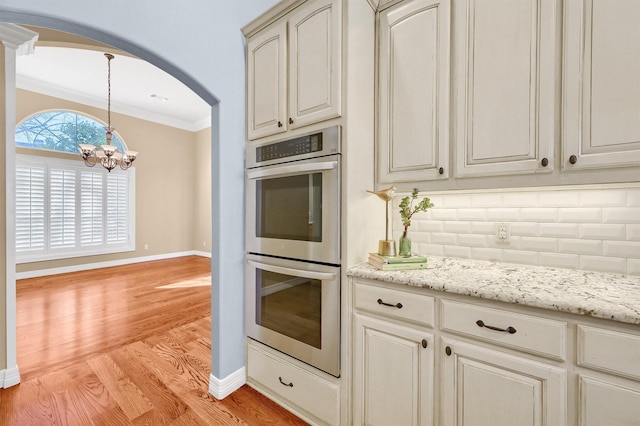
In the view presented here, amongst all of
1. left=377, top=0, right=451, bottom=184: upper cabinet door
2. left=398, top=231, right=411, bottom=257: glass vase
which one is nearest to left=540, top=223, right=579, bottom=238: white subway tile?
left=377, top=0, right=451, bottom=184: upper cabinet door

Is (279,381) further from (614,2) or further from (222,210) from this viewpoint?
(614,2)

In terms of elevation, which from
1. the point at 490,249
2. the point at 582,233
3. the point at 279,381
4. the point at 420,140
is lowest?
the point at 279,381

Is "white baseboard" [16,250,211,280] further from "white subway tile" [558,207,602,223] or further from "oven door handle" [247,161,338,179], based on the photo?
"white subway tile" [558,207,602,223]

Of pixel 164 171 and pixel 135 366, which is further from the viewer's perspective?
pixel 164 171

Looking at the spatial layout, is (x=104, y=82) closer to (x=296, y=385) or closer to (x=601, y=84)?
(x=296, y=385)

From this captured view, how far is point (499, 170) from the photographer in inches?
52.7

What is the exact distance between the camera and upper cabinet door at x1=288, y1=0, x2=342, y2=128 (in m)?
1.53

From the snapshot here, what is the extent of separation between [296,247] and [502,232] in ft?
3.97

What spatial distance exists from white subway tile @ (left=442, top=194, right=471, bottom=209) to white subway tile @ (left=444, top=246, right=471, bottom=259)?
26 centimetres

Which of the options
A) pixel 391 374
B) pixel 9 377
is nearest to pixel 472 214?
pixel 391 374

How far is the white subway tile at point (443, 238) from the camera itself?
1.79 m

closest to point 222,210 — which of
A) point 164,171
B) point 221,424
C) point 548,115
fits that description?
point 221,424

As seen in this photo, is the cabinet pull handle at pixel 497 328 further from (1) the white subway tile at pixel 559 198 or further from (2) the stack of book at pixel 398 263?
(1) the white subway tile at pixel 559 198

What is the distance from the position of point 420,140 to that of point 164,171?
6.87 meters
